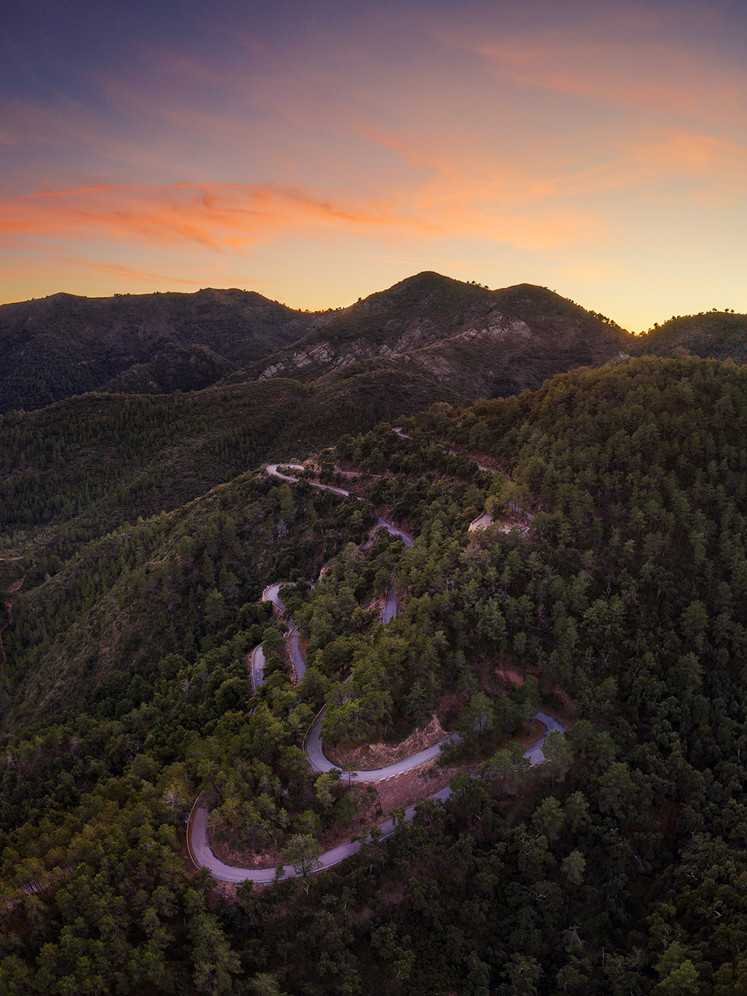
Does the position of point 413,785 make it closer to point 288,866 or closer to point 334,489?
point 288,866

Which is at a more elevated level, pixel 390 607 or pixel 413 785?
pixel 390 607

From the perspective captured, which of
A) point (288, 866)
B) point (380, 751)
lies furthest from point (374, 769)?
point (288, 866)

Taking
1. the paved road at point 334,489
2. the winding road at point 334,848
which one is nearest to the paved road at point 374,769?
the winding road at point 334,848

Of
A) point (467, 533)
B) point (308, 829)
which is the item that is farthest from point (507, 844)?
point (467, 533)

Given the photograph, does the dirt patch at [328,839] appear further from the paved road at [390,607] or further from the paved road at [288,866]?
the paved road at [390,607]

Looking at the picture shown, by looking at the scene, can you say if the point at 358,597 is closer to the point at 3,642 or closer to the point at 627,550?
the point at 627,550

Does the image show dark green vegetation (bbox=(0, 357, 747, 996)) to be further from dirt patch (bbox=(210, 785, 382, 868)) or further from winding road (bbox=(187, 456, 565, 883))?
winding road (bbox=(187, 456, 565, 883))

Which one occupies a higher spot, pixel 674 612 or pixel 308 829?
pixel 674 612
